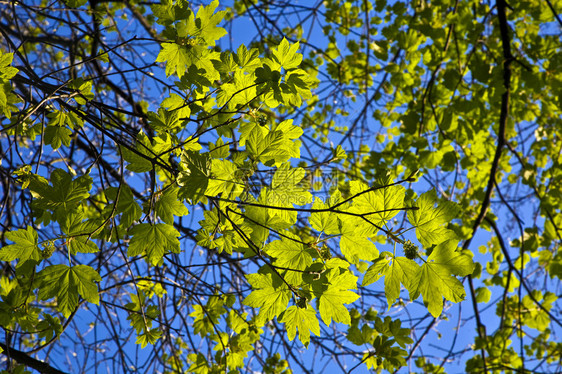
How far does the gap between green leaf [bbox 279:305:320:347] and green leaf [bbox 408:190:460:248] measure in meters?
0.36

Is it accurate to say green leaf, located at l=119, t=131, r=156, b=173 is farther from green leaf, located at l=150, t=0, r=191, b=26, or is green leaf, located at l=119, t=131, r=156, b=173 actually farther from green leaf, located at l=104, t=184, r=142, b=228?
green leaf, located at l=150, t=0, r=191, b=26

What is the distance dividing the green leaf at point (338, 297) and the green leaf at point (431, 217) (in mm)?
214

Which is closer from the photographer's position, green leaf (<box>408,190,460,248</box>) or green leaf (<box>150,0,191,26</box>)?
green leaf (<box>408,190,460,248</box>)

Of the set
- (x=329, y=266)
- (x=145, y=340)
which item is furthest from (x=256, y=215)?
(x=145, y=340)

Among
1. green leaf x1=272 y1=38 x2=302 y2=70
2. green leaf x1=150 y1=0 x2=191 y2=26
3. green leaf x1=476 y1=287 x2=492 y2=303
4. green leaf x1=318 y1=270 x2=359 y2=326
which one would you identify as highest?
green leaf x1=476 y1=287 x2=492 y2=303

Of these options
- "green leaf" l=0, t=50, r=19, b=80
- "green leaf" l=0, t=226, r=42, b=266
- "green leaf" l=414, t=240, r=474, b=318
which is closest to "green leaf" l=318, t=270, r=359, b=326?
"green leaf" l=414, t=240, r=474, b=318

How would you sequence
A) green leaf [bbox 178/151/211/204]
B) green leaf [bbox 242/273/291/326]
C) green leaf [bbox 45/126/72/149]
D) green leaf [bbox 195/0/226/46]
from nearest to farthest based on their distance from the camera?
green leaf [bbox 178/151/211/204]
green leaf [bbox 242/273/291/326]
green leaf [bbox 195/0/226/46]
green leaf [bbox 45/126/72/149]

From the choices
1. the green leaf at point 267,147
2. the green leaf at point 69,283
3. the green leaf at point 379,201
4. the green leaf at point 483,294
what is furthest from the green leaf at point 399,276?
the green leaf at point 483,294

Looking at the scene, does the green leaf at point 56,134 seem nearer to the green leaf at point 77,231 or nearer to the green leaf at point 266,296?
the green leaf at point 77,231

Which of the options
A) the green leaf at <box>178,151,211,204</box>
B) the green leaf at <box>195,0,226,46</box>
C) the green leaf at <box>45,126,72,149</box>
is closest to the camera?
the green leaf at <box>178,151,211,204</box>

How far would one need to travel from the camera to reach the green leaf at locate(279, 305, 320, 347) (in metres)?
1.07

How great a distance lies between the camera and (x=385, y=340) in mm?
1465

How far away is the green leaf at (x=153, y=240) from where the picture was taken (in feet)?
3.27

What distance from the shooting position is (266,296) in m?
1.05
